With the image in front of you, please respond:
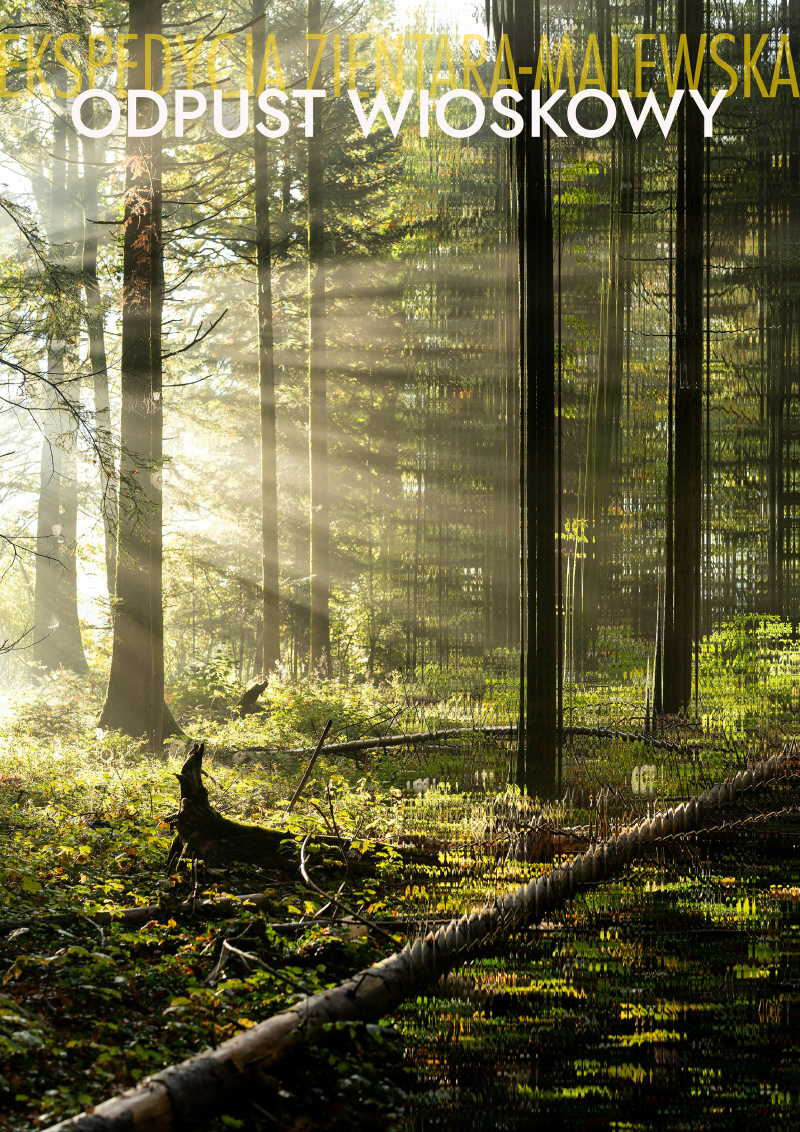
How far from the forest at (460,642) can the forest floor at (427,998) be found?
0.03 m

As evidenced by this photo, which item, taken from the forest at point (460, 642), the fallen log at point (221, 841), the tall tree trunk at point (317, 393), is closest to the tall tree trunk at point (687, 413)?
the forest at point (460, 642)

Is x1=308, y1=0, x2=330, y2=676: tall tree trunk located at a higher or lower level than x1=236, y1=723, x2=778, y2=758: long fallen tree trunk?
higher

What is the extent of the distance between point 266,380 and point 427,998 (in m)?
14.9

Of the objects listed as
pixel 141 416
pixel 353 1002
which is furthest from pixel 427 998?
pixel 141 416

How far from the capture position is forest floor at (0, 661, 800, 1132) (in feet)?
10.3

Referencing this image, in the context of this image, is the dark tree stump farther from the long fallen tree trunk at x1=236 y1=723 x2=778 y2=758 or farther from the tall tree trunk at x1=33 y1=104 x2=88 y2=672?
the tall tree trunk at x1=33 y1=104 x2=88 y2=672

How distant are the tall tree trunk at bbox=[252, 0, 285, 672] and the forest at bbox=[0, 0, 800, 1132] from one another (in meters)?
0.11

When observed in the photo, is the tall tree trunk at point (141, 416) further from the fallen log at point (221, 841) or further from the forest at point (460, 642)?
the fallen log at point (221, 841)

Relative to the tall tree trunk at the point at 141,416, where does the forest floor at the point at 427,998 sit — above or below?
below

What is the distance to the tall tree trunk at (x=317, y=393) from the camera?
16328 millimetres

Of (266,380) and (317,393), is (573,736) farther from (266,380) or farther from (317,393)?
(266,380)

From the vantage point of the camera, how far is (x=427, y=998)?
12.3ft

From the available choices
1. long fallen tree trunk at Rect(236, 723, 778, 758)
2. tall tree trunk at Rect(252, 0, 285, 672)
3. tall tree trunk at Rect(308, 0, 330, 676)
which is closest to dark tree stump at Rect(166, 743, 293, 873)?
long fallen tree trunk at Rect(236, 723, 778, 758)

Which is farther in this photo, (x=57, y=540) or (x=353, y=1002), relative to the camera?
(x=57, y=540)
